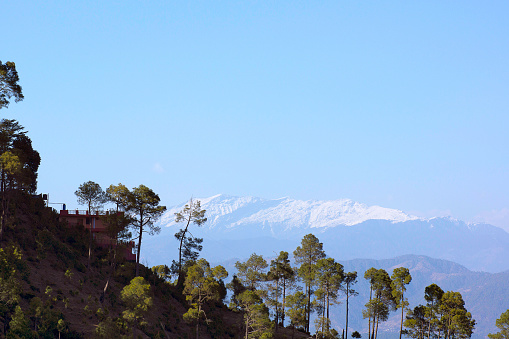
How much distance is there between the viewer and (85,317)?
59.6 meters

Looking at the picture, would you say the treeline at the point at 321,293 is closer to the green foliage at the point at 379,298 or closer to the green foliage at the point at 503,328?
the green foliage at the point at 379,298

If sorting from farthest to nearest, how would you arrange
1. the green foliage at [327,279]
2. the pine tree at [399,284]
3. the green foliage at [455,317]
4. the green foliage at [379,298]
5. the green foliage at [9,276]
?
the green foliage at [379,298]
the pine tree at [399,284]
the green foliage at [327,279]
the green foliage at [455,317]
the green foliage at [9,276]

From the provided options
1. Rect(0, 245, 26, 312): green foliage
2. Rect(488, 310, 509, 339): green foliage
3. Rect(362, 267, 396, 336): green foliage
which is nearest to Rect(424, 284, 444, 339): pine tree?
Rect(362, 267, 396, 336): green foliage

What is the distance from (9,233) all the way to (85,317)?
15.3 metres

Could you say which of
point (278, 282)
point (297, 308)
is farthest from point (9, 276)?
point (297, 308)

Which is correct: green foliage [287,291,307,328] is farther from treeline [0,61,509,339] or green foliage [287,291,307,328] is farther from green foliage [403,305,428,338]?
green foliage [403,305,428,338]

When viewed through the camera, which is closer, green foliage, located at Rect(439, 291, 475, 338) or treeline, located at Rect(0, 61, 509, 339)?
treeline, located at Rect(0, 61, 509, 339)

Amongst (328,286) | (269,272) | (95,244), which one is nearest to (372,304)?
(328,286)

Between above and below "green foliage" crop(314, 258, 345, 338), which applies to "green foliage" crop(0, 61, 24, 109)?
above

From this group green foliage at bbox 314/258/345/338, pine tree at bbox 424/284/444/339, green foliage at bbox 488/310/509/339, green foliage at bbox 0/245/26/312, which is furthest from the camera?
pine tree at bbox 424/284/444/339

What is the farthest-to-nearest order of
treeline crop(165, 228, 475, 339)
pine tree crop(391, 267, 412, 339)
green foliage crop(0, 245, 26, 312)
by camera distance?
pine tree crop(391, 267, 412, 339)
treeline crop(165, 228, 475, 339)
green foliage crop(0, 245, 26, 312)

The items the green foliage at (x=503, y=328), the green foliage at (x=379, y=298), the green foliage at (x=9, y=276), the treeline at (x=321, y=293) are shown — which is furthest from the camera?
the green foliage at (x=379, y=298)

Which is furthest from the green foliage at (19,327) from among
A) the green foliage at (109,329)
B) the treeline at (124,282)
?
the green foliage at (109,329)

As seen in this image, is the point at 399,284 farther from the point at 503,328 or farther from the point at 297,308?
the point at 297,308
